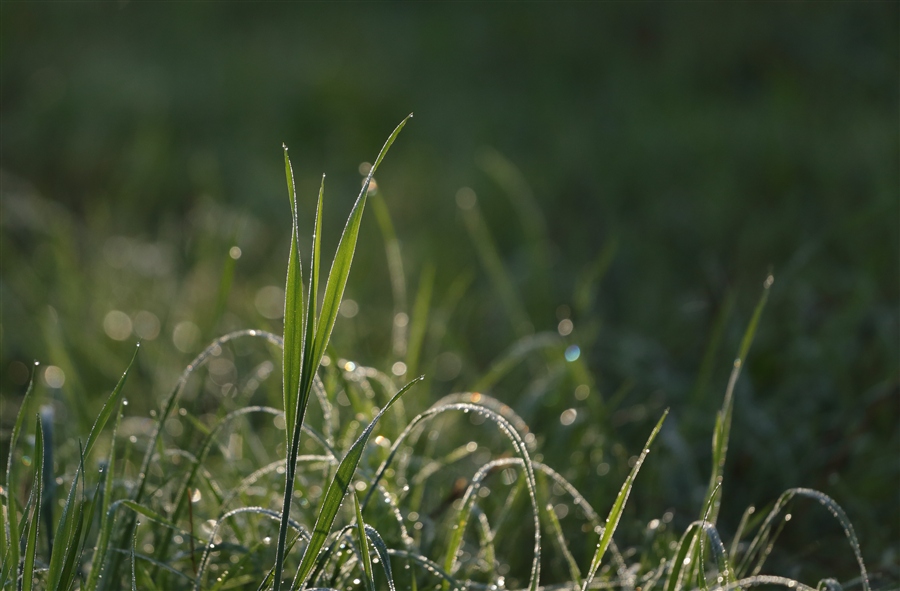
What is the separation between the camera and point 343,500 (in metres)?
0.87

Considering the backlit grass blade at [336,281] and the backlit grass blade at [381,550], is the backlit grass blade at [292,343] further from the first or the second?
the backlit grass blade at [381,550]

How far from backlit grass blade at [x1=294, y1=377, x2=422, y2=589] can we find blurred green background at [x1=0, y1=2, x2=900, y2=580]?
0.56m

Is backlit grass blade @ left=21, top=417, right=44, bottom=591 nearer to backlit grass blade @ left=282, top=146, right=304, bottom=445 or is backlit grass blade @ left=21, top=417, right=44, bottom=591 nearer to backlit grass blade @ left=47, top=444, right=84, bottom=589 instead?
backlit grass blade @ left=47, top=444, right=84, bottom=589

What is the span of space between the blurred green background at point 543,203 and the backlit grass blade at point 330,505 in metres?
0.56

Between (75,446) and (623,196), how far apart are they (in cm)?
174

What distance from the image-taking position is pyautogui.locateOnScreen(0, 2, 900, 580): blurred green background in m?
1.42

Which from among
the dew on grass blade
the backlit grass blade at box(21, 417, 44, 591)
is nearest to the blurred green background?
the dew on grass blade

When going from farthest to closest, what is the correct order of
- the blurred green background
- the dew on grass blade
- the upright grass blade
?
1. the dew on grass blade
2. the blurred green background
3. the upright grass blade

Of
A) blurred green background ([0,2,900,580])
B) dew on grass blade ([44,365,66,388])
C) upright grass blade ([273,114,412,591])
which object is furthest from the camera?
dew on grass blade ([44,365,66,388])

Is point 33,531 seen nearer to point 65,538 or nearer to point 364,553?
point 65,538

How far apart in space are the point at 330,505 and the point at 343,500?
0.16 metres

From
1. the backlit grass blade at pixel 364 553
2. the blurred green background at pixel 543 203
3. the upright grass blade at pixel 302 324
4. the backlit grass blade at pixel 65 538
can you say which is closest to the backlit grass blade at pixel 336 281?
the upright grass blade at pixel 302 324

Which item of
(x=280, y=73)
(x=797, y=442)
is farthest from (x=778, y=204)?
(x=280, y=73)

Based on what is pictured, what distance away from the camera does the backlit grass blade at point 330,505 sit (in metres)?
0.70
